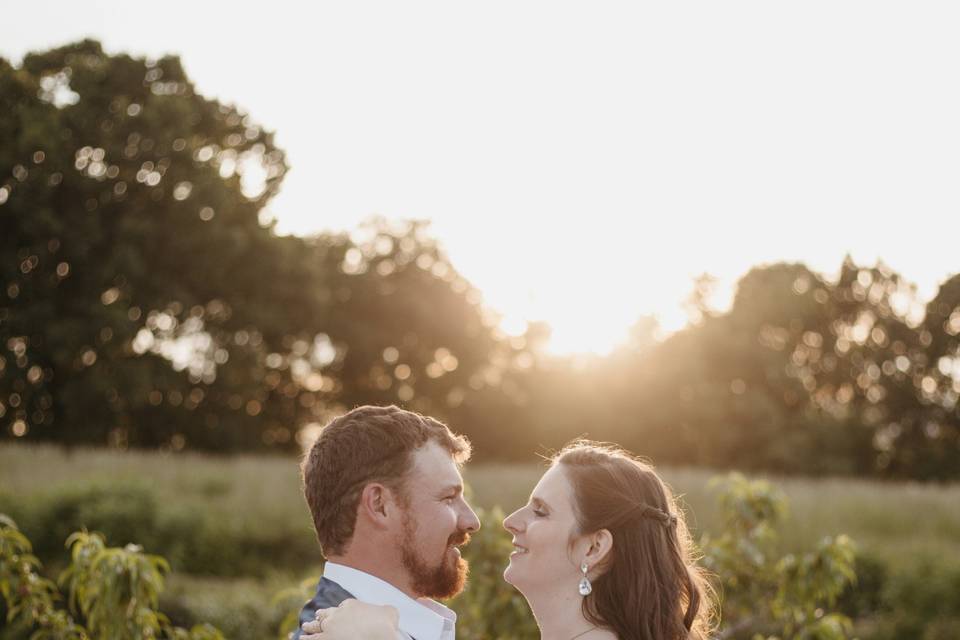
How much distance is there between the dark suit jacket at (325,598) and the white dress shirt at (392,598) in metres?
0.01

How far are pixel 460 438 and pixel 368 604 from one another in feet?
2.50

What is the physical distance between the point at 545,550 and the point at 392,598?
2.42ft

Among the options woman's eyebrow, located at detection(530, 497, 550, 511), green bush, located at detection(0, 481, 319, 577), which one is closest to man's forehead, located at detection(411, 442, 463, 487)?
woman's eyebrow, located at detection(530, 497, 550, 511)

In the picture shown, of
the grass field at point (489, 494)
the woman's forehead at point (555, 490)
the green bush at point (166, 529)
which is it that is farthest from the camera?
the grass field at point (489, 494)

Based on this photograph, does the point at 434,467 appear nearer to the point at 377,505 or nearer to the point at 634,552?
the point at 377,505

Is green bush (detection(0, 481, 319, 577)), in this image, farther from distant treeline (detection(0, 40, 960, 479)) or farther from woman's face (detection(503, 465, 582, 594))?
woman's face (detection(503, 465, 582, 594))

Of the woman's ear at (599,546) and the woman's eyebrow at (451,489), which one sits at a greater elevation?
the woman's eyebrow at (451,489)

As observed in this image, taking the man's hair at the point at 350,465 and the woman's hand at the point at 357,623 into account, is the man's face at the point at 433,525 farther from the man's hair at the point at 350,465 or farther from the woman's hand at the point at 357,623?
the woman's hand at the point at 357,623

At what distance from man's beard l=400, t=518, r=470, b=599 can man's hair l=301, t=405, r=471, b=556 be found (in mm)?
125

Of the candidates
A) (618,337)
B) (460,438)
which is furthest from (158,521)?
(618,337)

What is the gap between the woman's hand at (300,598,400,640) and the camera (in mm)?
2854

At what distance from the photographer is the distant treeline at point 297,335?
28734 millimetres

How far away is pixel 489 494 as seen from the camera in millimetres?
20031

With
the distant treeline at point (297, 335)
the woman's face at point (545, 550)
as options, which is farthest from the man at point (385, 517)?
the distant treeline at point (297, 335)
